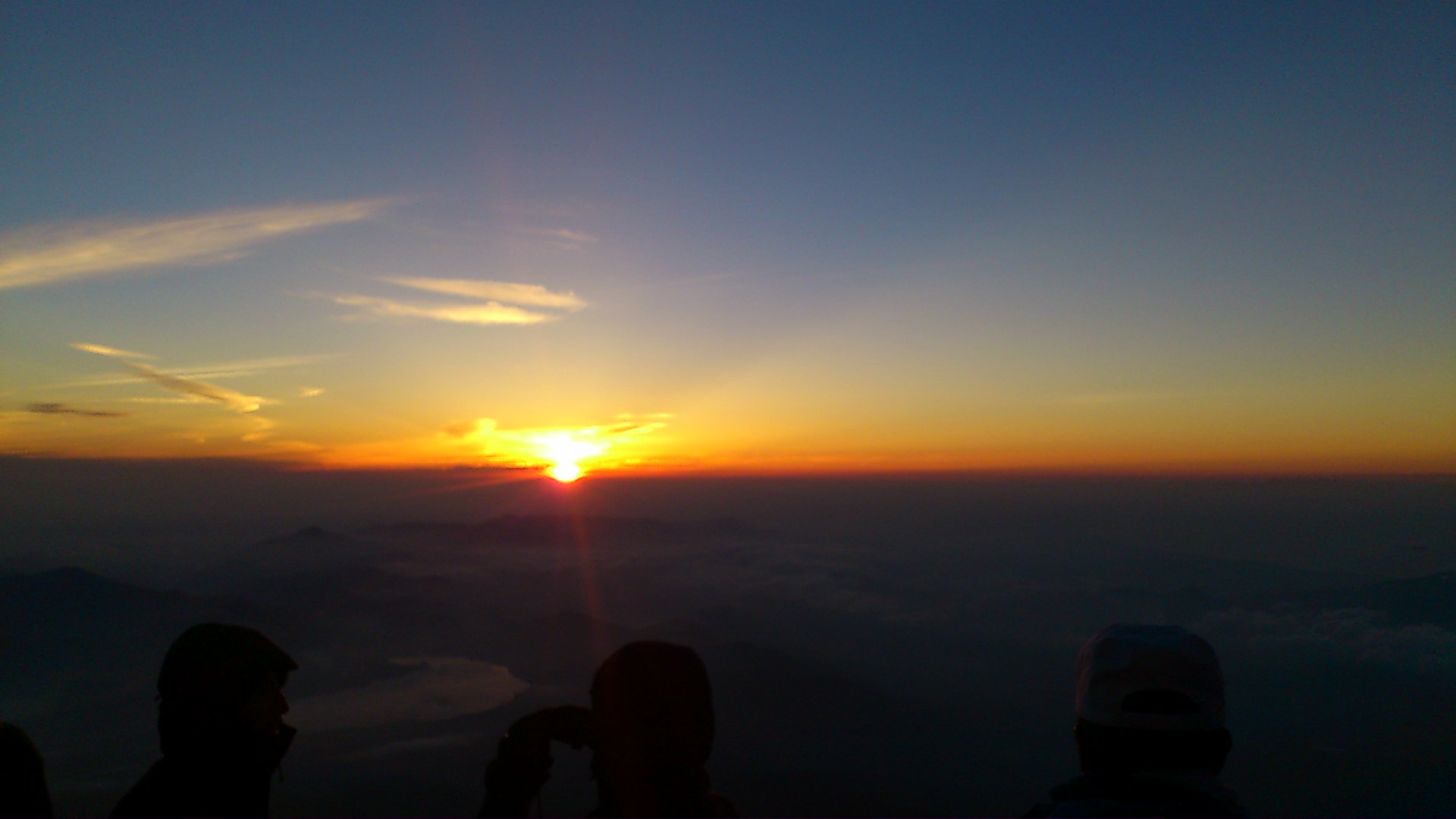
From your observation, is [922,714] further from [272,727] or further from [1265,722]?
[272,727]

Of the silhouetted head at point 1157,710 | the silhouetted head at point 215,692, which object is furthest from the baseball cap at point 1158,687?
the silhouetted head at point 215,692

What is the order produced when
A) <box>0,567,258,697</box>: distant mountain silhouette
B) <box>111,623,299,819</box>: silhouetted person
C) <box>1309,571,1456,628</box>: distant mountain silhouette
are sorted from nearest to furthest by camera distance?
<box>111,623,299,819</box>: silhouetted person, <box>0,567,258,697</box>: distant mountain silhouette, <box>1309,571,1456,628</box>: distant mountain silhouette

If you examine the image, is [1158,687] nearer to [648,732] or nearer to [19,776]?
[648,732]

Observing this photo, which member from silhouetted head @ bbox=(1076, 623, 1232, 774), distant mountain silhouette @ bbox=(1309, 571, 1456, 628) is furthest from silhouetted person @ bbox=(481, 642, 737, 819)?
distant mountain silhouette @ bbox=(1309, 571, 1456, 628)

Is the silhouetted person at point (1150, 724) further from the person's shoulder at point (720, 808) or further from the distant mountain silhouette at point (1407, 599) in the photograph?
the distant mountain silhouette at point (1407, 599)

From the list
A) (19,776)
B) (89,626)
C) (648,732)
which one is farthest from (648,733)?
(89,626)

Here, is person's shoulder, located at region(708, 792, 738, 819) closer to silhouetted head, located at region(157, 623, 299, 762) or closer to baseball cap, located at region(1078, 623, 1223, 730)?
baseball cap, located at region(1078, 623, 1223, 730)
